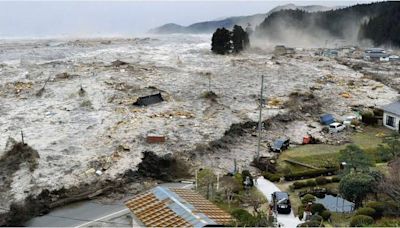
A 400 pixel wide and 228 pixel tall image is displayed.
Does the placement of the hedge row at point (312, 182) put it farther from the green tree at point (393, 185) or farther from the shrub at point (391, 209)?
the shrub at point (391, 209)

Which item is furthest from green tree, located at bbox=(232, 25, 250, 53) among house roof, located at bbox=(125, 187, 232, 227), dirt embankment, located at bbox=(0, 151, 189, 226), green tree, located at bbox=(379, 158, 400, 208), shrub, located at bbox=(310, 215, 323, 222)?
house roof, located at bbox=(125, 187, 232, 227)

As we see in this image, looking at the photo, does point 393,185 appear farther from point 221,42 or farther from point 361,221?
point 221,42

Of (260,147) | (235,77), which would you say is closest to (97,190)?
(260,147)

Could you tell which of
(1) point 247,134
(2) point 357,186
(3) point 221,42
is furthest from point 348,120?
(3) point 221,42

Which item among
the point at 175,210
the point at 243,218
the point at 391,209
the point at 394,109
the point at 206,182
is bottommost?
the point at 206,182

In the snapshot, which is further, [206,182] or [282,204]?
[206,182]

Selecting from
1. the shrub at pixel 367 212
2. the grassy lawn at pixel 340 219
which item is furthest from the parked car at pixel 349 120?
the shrub at pixel 367 212
